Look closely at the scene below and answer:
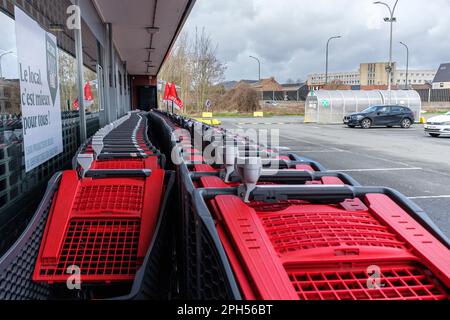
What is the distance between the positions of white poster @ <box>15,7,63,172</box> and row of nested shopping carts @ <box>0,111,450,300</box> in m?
0.50

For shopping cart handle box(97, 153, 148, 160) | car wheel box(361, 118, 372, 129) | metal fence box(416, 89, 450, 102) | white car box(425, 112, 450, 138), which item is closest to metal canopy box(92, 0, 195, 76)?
shopping cart handle box(97, 153, 148, 160)

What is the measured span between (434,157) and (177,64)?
90.1 ft

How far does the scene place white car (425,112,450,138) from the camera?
17.5 meters

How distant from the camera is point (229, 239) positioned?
1584 millimetres

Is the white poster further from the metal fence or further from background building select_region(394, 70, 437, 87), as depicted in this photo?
background building select_region(394, 70, 437, 87)

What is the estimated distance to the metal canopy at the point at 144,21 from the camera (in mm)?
8492

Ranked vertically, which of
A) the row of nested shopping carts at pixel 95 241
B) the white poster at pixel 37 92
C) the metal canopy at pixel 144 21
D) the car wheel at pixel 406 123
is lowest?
the car wheel at pixel 406 123

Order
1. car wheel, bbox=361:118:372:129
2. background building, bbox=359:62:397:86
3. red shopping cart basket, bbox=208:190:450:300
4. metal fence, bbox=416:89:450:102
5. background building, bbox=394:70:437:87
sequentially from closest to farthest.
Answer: red shopping cart basket, bbox=208:190:450:300, car wheel, bbox=361:118:372:129, metal fence, bbox=416:89:450:102, background building, bbox=359:62:397:86, background building, bbox=394:70:437:87

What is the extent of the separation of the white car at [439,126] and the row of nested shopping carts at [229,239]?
16558 mm

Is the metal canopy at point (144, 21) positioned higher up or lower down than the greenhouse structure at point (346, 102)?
higher up

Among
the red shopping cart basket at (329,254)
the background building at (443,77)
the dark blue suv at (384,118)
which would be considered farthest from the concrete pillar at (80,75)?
the background building at (443,77)

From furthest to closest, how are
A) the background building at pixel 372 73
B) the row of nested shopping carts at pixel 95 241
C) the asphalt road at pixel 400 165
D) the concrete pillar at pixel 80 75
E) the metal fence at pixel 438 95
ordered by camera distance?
the background building at pixel 372 73, the metal fence at pixel 438 95, the asphalt road at pixel 400 165, the concrete pillar at pixel 80 75, the row of nested shopping carts at pixel 95 241

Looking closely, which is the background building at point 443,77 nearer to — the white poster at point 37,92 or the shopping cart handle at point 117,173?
the white poster at point 37,92
